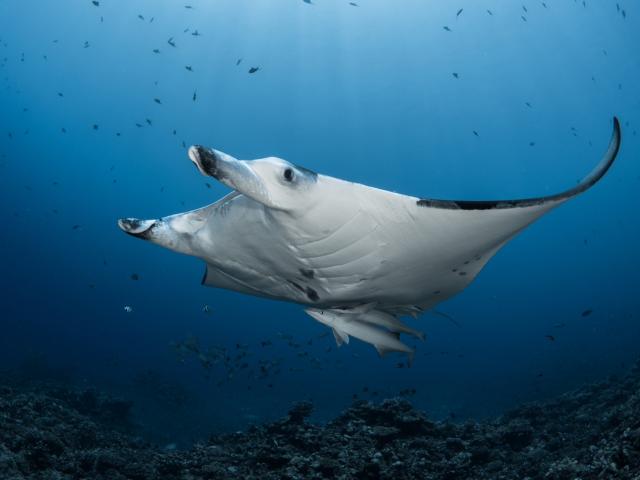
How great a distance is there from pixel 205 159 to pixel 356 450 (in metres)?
4.66

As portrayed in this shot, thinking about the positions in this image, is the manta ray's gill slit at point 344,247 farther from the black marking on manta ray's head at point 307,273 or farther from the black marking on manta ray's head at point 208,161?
the black marking on manta ray's head at point 208,161

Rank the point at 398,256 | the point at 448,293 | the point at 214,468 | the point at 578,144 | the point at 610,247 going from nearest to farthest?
the point at 398,256 < the point at 448,293 < the point at 214,468 < the point at 578,144 < the point at 610,247

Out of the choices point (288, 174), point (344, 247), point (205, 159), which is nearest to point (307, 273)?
point (344, 247)

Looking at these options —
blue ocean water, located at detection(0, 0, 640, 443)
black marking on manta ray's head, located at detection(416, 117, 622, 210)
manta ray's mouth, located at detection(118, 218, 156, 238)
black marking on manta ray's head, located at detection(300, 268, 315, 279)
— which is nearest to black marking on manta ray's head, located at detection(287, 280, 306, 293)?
black marking on manta ray's head, located at detection(300, 268, 315, 279)

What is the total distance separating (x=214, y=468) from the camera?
14.9 ft

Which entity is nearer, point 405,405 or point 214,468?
point 214,468

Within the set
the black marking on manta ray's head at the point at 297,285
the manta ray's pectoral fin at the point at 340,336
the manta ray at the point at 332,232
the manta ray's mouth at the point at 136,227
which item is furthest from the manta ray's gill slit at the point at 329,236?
the manta ray's pectoral fin at the point at 340,336

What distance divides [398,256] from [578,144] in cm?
5469

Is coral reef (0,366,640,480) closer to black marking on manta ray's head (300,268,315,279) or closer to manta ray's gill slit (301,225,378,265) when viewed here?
manta ray's gill slit (301,225,378,265)

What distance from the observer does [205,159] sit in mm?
1546

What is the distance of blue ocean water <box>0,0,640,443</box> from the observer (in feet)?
108

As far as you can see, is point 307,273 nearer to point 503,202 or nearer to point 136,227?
point 136,227

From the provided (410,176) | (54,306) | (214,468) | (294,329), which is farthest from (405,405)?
(54,306)

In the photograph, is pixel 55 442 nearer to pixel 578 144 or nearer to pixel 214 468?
pixel 214 468
